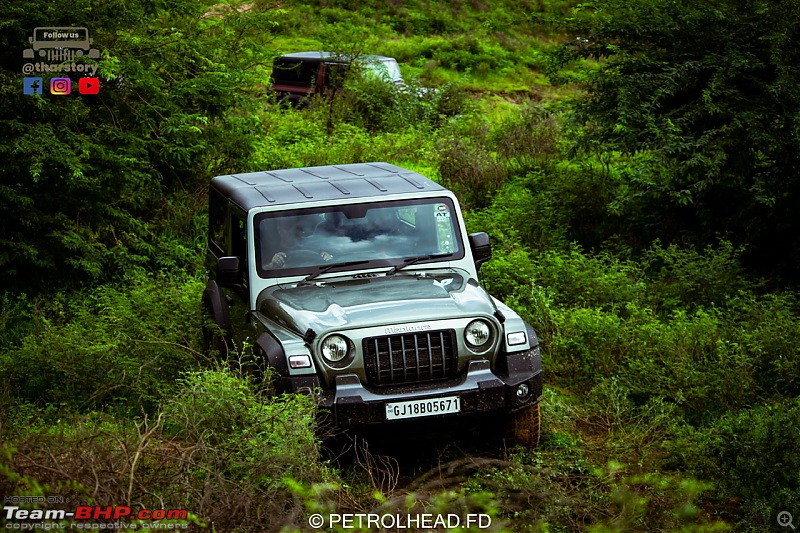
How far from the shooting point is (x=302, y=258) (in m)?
6.70

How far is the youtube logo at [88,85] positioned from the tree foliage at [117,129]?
10 cm

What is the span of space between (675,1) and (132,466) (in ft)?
31.6

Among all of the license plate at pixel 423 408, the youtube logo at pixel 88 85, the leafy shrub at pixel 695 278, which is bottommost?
the leafy shrub at pixel 695 278

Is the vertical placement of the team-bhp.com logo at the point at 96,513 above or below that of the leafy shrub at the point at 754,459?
above

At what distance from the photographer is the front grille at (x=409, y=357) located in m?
5.77

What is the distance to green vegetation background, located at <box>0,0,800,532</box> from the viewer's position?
504 centimetres

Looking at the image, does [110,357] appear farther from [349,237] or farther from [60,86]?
[60,86]

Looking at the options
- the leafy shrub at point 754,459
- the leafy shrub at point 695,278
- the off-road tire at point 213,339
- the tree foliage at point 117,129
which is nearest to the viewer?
the leafy shrub at point 754,459

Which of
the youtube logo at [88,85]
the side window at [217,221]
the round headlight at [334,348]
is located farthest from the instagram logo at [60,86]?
the round headlight at [334,348]

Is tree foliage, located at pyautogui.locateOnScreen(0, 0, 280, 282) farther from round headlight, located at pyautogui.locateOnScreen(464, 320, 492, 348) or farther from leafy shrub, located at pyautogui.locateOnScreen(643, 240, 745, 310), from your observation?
leafy shrub, located at pyautogui.locateOnScreen(643, 240, 745, 310)

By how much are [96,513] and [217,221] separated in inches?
162

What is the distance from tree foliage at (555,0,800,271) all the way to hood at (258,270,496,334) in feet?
14.8

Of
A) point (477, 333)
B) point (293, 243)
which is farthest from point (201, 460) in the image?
point (293, 243)

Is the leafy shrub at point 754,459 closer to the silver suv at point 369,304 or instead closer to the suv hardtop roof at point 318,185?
the silver suv at point 369,304
